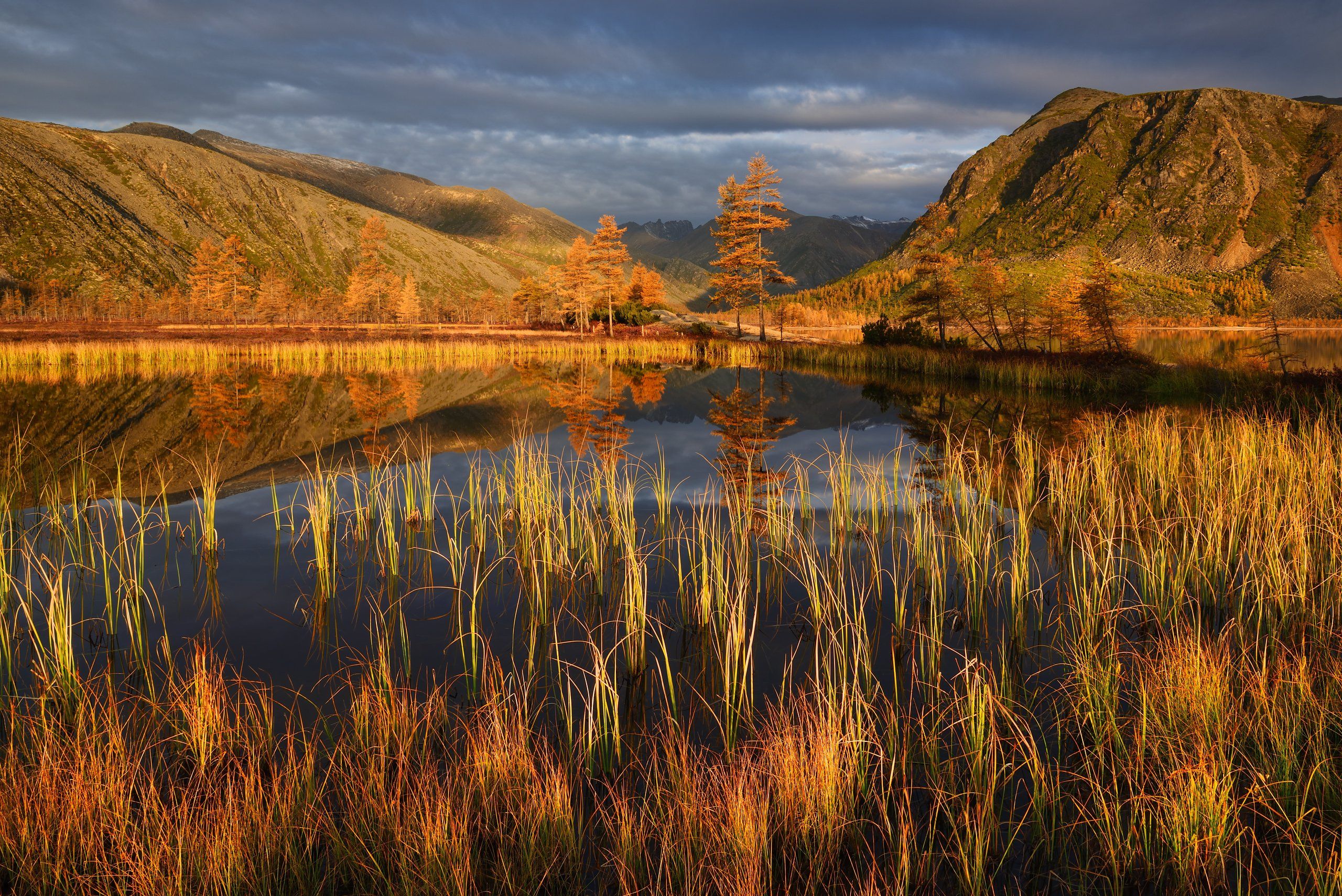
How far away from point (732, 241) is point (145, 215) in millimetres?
151603

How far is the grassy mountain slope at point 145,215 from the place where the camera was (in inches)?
4747

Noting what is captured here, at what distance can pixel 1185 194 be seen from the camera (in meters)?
111

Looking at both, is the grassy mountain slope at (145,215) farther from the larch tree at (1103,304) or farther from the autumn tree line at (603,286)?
the larch tree at (1103,304)

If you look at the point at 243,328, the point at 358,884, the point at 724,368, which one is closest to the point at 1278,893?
the point at 358,884

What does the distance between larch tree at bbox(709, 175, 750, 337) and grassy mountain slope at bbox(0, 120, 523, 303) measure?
382ft

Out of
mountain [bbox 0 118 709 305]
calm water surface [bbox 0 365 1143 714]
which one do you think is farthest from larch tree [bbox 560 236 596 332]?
mountain [bbox 0 118 709 305]

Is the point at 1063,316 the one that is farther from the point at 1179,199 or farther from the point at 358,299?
the point at 1179,199

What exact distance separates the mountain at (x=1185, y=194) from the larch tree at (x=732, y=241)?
200 feet

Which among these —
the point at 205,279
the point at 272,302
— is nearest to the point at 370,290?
the point at 272,302

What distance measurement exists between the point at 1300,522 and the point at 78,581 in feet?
31.3

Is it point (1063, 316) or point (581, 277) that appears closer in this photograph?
point (1063, 316)

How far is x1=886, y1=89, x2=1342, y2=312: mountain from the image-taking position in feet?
323

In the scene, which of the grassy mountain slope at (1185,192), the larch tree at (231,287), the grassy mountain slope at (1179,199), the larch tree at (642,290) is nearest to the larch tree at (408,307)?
the larch tree at (231,287)

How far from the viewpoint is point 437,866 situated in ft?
8.04
